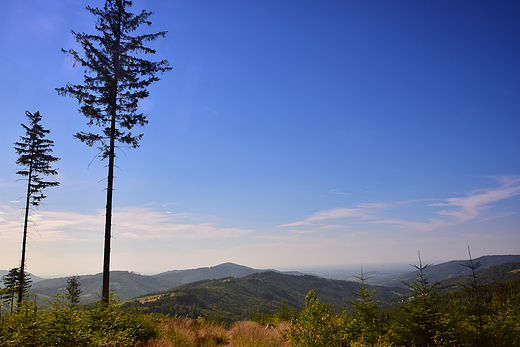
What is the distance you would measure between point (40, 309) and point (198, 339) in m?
5.50

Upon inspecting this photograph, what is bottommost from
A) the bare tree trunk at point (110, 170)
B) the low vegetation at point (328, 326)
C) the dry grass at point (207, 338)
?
the dry grass at point (207, 338)

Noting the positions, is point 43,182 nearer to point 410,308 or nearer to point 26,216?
point 26,216

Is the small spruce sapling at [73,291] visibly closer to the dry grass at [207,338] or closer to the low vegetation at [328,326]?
the low vegetation at [328,326]

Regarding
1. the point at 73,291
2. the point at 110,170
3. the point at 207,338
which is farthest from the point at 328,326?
the point at 73,291

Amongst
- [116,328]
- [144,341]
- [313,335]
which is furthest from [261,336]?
[116,328]

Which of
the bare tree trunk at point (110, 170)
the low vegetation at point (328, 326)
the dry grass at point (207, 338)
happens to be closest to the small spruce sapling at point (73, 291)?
the low vegetation at point (328, 326)

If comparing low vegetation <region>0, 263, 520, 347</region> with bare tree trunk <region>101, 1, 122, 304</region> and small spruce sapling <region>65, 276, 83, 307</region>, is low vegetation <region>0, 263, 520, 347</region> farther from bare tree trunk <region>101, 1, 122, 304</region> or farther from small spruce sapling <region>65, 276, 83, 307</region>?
bare tree trunk <region>101, 1, 122, 304</region>

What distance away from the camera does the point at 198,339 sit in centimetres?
1008

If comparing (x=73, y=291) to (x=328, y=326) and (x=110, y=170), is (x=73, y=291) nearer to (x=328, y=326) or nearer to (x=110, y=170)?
(x=110, y=170)

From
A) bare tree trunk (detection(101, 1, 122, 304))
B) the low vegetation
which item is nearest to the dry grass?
the low vegetation

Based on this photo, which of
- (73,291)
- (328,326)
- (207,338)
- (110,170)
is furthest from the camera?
(73,291)

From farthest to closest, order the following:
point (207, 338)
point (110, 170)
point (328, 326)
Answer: point (110, 170)
point (207, 338)
point (328, 326)

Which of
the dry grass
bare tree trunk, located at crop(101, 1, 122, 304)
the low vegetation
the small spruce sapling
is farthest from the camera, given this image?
bare tree trunk, located at crop(101, 1, 122, 304)

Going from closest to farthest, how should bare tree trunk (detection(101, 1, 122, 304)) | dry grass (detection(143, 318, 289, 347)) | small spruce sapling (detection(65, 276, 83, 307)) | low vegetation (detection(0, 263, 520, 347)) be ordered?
low vegetation (detection(0, 263, 520, 347)) < small spruce sapling (detection(65, 276, 83, 307)) < dry grass (detection(143, 318, 289, 347)) < bare tree trunk (detection(101, 1, 122, 304))
